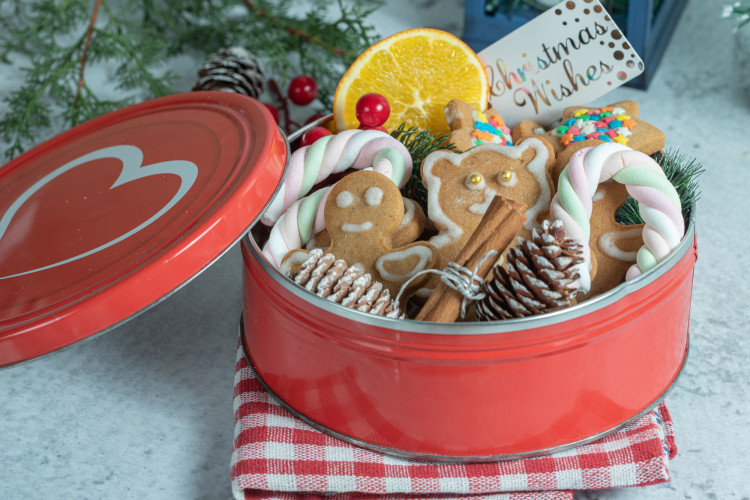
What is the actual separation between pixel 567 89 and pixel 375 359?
62 cm

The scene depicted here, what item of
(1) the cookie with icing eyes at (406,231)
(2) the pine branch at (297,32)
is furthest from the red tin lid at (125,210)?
(2) the pine branch at (297,32)

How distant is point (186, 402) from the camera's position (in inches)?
43.5

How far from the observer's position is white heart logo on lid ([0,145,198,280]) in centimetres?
94

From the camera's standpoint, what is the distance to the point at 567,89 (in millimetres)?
1235

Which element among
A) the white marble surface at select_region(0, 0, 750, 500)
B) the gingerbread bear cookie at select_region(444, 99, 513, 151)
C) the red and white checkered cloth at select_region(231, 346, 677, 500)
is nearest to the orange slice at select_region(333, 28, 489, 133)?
the gingerbread bear cookie at select_region(444, 99, 513, 151)

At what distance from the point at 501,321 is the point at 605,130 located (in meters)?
0.47

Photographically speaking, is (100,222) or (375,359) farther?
(100,222)

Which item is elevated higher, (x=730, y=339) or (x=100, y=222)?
(x=100, y=222)

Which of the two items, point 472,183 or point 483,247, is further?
point 472,183

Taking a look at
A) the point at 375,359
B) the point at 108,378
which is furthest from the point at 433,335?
the point at 108,378

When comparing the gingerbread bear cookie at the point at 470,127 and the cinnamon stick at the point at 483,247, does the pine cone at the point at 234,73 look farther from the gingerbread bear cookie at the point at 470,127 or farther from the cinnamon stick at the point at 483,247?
the cinnamon stick at the point at 483,247

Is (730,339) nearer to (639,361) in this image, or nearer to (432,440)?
(639,361)

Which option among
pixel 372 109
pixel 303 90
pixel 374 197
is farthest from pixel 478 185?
pixel 303 90

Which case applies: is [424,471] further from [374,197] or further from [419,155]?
[419,155]
